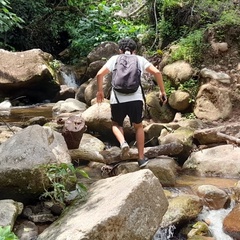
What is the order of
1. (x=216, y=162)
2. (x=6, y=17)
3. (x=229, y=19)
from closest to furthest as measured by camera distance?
(x=6, y=17)
(x=216, y=162)
(x=229, y=19)

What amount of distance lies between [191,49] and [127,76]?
14.9 ft

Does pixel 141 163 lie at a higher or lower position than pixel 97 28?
lower

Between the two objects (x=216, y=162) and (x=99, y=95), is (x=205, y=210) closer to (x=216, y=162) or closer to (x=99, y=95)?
(x=216, y=162)

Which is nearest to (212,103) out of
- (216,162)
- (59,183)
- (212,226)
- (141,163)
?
(216,162)

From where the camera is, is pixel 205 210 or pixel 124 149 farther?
pixel 124 149

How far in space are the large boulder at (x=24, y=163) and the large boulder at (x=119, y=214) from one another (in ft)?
1.63

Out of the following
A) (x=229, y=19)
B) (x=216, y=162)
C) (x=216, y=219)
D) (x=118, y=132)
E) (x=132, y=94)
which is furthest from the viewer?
(x=229, y=19)

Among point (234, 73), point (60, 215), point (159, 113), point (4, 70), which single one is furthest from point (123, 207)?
point (4, 70)

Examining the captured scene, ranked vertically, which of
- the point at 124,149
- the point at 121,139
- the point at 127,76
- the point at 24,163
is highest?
the point at 127,76

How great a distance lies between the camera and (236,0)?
9.91 meters

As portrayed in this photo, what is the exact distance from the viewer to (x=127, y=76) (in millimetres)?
4484

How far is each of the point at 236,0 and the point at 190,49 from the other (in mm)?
2656

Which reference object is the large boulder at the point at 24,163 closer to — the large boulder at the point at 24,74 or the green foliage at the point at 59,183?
the green foliage at the point at 59,183

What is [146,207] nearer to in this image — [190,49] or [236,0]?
[190,49]
